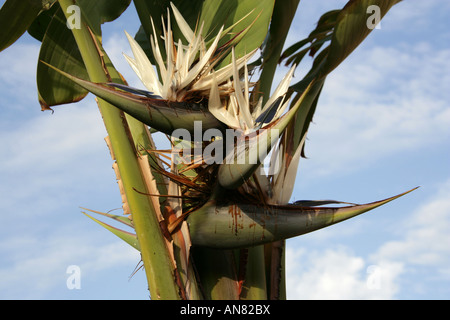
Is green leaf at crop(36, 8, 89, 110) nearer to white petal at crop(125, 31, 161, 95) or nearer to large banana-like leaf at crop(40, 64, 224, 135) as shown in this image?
white petal at crop(125, 31, 161, 95)

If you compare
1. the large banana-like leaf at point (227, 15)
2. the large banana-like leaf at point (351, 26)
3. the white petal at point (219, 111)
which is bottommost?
the white petal at point (219, 111)

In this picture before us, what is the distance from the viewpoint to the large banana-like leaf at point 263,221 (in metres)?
1.11

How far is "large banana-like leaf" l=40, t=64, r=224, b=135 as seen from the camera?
96 centimetres

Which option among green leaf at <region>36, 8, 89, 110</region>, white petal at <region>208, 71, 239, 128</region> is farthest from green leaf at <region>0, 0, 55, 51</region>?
white petal at <region>208, 71, 239, 128</region>

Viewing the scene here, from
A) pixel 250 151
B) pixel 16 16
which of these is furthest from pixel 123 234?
pixel 16 16

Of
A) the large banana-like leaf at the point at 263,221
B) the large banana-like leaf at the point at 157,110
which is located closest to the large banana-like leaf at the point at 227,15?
the large banana-like leaf at the point at 157,110

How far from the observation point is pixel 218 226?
114 cm

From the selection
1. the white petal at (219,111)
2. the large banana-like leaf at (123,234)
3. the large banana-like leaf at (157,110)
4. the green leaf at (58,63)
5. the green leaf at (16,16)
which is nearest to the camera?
the large banana-like leaf at (157,110)

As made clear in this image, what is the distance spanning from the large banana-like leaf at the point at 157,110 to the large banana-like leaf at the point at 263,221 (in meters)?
0.21

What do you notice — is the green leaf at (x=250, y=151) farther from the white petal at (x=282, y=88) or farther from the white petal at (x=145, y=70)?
the white petal at (x=145, y=70)

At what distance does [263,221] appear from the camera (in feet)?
3.68

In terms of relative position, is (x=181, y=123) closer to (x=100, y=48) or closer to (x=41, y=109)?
(x=100, y=48)

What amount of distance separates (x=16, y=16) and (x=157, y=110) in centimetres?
86
